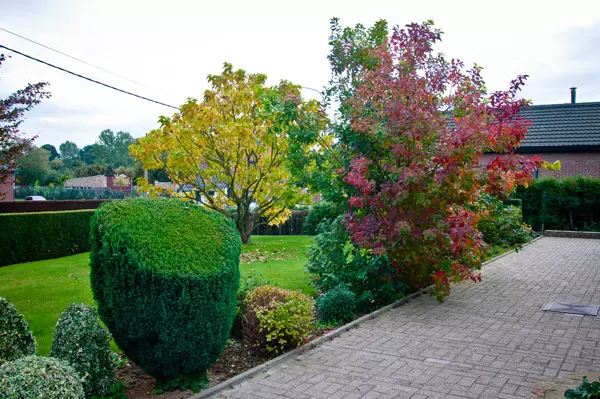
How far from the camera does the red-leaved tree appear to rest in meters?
7.19

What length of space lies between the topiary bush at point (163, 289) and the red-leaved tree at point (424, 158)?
11.0ft

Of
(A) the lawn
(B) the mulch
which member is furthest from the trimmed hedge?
(B) the mulch

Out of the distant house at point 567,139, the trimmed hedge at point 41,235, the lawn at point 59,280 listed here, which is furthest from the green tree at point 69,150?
the lawn at point 59,280

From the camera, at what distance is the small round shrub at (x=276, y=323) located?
533 centimetres

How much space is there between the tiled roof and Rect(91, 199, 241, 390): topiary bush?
879 inches

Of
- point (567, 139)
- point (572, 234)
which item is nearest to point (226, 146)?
point (572, 234)

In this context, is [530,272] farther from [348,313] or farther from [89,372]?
[89,372]

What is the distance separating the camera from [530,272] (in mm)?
11086

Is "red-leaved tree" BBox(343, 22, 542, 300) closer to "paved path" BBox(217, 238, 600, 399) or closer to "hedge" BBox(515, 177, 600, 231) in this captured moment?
"paved path" BBox(217, 238, 600, 399)

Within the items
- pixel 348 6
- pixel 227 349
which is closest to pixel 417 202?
pixel 227 349

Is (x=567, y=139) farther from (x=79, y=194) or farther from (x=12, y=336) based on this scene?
(x=79, y=194)

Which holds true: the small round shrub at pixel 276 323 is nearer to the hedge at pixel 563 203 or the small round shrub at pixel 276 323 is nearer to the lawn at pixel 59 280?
the lawn at pixel 59 280

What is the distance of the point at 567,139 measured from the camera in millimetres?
24047

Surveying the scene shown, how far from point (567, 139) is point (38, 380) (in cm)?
2608
